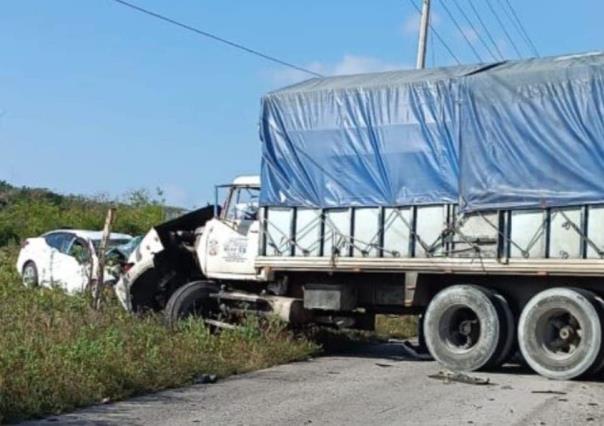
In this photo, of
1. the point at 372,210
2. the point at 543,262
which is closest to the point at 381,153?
the point at 372,210

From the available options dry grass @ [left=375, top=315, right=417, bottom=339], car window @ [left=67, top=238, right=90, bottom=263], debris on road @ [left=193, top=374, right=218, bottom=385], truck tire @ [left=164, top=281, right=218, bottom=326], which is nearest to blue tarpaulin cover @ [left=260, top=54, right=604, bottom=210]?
truck tire @ [left=164, top=281, right=218, bottom=326]

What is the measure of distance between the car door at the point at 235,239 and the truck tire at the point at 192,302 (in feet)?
0.72

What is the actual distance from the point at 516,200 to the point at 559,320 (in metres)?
1.50

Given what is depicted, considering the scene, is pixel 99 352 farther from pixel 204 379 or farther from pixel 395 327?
pixel 395 327

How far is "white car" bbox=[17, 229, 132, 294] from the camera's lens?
20203 millimetres

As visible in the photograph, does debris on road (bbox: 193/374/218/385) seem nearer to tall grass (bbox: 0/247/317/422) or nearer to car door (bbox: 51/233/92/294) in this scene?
tall grass (bbox: 0/247/317/422)

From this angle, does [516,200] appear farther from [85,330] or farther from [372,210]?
[85,330]

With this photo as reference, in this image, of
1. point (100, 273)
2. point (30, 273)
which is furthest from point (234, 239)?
point (30, 273)

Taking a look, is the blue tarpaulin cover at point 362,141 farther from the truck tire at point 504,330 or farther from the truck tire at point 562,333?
the truck tire at point 562,333

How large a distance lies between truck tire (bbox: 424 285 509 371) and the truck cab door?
2.82 metres

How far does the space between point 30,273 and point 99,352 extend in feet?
40.2

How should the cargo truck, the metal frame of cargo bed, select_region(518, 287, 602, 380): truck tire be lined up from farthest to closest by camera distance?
the cargo truck → the metal frame of cargo bed → select_region(518, 287, 602, 380): truck tire

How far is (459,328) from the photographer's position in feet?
43.9

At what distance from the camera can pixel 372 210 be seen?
1370cm
